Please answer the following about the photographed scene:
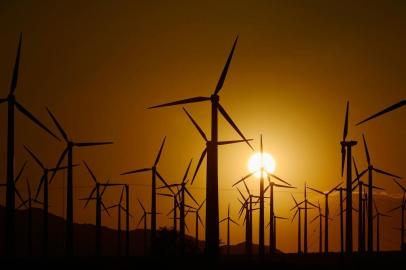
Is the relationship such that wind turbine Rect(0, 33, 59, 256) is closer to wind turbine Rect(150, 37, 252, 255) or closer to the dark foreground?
the dark foreground

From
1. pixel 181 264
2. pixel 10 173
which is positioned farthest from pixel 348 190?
pixel 10 173

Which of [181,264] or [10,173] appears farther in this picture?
[181,264]

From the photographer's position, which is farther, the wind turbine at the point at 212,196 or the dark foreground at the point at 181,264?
the dark foreground at the point at 181,264

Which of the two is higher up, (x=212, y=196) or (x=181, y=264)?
(x=212, y=196)

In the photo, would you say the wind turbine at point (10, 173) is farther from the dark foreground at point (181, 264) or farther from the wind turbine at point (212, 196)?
the wind turbine at point (212, 196)

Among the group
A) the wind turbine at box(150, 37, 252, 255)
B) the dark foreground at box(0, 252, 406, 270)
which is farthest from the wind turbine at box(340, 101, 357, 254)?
the wind turbine at box(150, 37, 252, 255)

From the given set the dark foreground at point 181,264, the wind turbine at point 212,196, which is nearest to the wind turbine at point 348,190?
the dark foreground at point 181,264

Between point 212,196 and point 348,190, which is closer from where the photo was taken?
point 212,196

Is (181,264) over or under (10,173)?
under

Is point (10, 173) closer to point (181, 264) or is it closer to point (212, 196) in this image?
point (212, 196)

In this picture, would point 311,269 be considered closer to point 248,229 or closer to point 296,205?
point 248,229

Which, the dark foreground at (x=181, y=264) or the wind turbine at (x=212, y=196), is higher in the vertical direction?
the wind turbine at (x=212, y=196)

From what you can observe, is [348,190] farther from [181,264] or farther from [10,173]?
[10,173]

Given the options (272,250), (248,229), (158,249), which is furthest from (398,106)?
(158,249)
